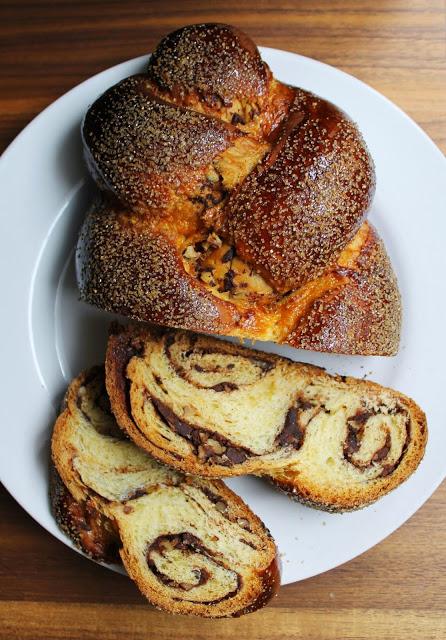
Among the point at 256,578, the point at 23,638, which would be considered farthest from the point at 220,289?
the point at 23,638

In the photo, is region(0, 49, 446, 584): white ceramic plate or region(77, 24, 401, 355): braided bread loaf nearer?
region(77, 24, 401, 355): braided bread loaf

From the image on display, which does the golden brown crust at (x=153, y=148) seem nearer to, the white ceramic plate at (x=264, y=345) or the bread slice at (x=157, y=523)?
the white ceramic plate at (x=264, y=345)

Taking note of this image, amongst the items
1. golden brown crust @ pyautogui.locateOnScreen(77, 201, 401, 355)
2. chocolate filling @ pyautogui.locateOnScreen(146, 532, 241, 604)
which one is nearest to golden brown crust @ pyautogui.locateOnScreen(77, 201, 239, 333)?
golden brown crust @ pyautogui.locateOnScreen(77, 201, 401, 355)

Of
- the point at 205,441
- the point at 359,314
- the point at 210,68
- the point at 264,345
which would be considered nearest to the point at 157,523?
the point at 205,441

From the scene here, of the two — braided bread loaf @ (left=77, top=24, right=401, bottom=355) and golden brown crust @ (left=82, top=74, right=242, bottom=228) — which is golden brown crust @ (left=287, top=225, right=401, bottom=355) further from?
golden brown crust @ (left=82, top=74, right=242, bottom=228)

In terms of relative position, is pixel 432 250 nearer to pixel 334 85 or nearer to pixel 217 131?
pixel 334 85

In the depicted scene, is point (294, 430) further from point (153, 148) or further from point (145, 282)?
point (153, 148)

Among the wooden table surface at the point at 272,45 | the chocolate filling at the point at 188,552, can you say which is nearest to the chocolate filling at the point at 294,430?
the chocolate filling at the point at 188,552
